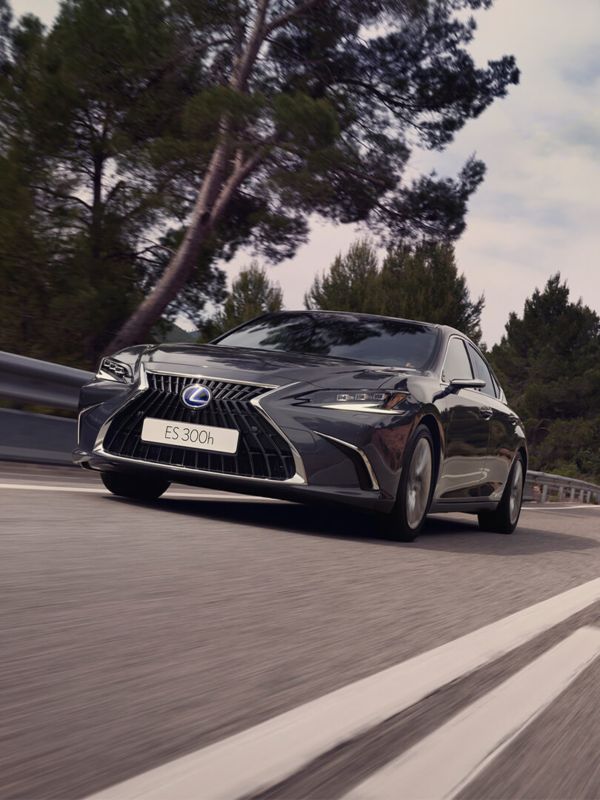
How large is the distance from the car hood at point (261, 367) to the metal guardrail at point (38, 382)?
2.66 meters

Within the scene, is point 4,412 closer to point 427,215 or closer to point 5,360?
point 5,360

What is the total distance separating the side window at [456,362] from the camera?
7.94 meters

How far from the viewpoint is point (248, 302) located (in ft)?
177

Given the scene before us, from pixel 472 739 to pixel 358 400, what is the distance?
3.92 meters

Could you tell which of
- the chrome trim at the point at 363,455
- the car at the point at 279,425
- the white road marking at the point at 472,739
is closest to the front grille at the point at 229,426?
the car at the point at 279,425

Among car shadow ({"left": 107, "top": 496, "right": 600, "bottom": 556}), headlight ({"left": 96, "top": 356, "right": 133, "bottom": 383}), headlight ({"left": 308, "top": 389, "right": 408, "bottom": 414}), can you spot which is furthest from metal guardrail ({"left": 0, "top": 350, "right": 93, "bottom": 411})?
headlight ({"left": 308, "top": 389, "right": 408, "bottom": 414})

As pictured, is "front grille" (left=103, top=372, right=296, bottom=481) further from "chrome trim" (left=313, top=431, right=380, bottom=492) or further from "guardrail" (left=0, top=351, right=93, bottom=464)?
"guardrail" (left=0, top=351, right=93, bottom=464)

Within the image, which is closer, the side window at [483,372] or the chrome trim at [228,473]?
the chrome trim at [228,473]

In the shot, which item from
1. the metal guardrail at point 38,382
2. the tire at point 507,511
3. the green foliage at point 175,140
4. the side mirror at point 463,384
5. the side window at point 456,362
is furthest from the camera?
the green foliage at point 175,140

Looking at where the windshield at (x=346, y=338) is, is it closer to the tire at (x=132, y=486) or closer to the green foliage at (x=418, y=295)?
the tire at (x=132, y=486)

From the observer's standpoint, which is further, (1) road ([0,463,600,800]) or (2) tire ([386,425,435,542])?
(2) tire ([386,425,435,542])

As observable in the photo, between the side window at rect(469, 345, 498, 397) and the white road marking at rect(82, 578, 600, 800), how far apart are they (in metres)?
5.05

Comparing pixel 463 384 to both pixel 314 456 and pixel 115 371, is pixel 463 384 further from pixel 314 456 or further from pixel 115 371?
pixel 115 371

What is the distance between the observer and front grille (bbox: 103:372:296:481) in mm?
6418
